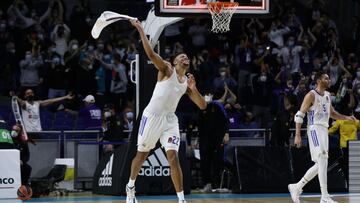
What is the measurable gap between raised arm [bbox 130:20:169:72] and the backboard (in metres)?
3.06

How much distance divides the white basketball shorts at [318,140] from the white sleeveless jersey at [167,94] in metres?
3.21

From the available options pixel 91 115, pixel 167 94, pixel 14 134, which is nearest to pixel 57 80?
pixel 91 115

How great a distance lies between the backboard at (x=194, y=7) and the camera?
55.9 ft

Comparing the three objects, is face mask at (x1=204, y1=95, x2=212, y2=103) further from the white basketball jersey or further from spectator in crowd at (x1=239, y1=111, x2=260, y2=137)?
the white basketball jersey

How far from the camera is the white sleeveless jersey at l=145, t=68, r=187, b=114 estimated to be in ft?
47.0

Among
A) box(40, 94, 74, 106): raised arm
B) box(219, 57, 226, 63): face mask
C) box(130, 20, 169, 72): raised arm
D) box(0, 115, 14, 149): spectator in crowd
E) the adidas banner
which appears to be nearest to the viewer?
box(130, 20, 169, 72): raised arm

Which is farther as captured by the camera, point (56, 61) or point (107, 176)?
point (56, 61)

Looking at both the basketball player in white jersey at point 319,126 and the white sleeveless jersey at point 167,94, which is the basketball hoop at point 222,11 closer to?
the basketball player in white jersey at point 319,126

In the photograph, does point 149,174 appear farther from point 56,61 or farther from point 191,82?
point 56,61

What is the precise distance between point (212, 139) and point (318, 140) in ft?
15.3

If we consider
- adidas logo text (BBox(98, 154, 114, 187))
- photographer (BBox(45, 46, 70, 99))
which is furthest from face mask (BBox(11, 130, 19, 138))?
photographer (BBox(45, 46, 70, 99))

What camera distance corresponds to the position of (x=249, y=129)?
75.3 ft

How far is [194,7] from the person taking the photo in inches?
683

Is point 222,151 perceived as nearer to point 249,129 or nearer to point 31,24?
point 249,129
